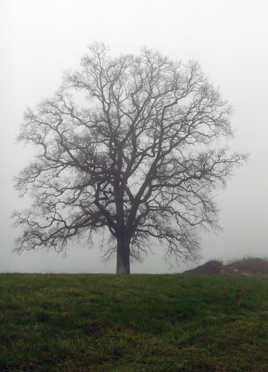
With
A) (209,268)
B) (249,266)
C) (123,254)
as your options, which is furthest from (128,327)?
(249,266)

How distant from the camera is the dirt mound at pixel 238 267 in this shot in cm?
2581

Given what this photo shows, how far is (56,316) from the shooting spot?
9.27 m

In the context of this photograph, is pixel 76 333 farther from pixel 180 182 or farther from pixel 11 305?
pixel 180 182

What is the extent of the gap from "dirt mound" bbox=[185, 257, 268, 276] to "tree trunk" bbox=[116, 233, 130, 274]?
4.67 meters

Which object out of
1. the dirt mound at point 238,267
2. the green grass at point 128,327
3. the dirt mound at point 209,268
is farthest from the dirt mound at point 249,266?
the green grass at point 128,327

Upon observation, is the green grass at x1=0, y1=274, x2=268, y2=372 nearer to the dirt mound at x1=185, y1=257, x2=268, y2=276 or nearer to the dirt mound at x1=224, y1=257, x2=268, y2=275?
the dirt mound at x1=185, y1=257, x2=268, y2=276

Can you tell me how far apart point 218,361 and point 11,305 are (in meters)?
5.27

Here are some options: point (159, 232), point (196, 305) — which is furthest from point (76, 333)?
point (159, 232)

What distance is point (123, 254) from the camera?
947 inches

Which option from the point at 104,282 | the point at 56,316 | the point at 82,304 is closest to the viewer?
the point at 56,316

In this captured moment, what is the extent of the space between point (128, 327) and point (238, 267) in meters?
19.5

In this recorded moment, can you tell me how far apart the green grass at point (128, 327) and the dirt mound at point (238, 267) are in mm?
12540

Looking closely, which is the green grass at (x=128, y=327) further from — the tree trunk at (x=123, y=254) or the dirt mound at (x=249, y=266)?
the dirt mound at (x=249, y=266)

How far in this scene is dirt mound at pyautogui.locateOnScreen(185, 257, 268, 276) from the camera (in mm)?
25814
